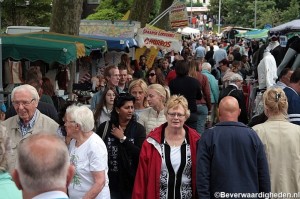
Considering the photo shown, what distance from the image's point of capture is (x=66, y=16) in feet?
47.4

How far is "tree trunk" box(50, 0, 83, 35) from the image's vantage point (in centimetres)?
1434

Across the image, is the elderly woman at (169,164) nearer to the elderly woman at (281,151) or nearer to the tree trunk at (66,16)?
the elderly woman at (281,151)

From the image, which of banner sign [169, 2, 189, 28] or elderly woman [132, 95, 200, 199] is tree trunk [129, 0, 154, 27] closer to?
banner sign [169, 2, 189, 28]

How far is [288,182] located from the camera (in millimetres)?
5879

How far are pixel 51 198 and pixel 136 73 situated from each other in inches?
488

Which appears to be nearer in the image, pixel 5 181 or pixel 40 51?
pixel 5 181

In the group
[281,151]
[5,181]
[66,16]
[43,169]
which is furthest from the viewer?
[66,16]

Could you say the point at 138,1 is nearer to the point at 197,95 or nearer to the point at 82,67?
the point at 82,67

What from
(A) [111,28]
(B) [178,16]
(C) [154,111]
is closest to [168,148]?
(C) [154,111]

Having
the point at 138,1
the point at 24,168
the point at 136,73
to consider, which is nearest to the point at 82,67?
the point at 136,73

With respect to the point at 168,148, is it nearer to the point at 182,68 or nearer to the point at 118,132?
the point at 118,132

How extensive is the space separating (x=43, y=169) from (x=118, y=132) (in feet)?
10.8

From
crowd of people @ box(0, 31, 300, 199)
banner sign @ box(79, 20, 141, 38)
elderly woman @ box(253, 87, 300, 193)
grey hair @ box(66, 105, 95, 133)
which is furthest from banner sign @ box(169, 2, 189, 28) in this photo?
grey hair @ box(66, 105, 95, 133)

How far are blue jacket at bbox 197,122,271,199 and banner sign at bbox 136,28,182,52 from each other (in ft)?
40.0
